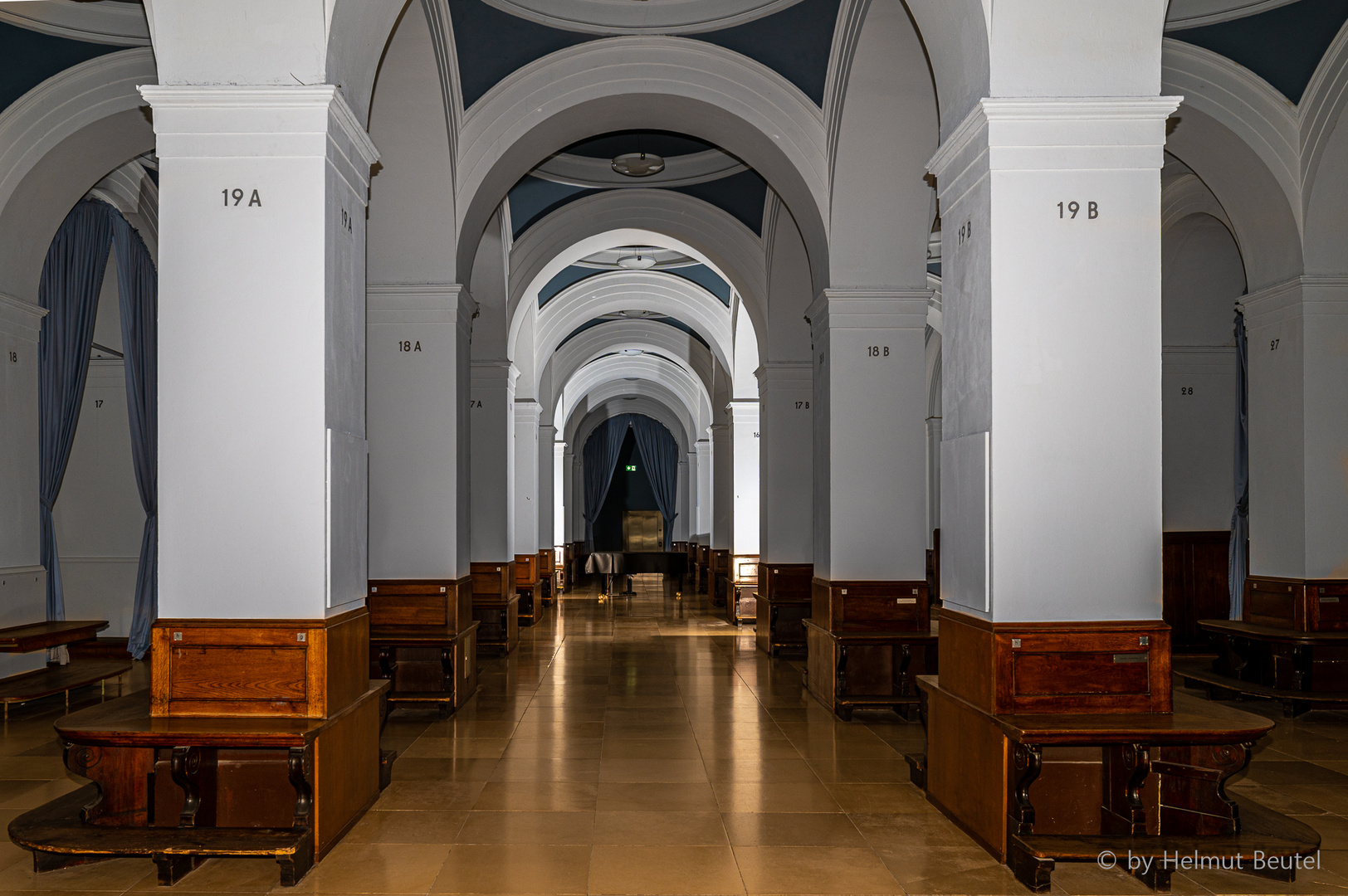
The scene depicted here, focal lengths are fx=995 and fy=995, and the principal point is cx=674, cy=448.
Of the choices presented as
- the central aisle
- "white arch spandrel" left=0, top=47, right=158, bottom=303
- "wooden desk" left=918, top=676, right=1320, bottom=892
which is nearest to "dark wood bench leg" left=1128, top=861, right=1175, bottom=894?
"wooden desk" left=918, top=676, right=1320, bottom=892

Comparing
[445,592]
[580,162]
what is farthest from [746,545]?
[445,592]

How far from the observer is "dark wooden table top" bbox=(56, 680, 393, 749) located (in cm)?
405

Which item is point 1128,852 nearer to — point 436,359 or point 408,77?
point 436,359

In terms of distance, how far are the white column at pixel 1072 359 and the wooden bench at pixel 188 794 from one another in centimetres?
308

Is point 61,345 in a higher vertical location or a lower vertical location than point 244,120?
lower

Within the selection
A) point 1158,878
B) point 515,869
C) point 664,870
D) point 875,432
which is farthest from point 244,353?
point 875,432

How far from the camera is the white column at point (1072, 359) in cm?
448

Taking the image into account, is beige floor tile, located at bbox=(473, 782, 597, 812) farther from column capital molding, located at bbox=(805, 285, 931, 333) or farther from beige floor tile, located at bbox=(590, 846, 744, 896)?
column capital molding, located at bbox=(805, 285, 931, 333)

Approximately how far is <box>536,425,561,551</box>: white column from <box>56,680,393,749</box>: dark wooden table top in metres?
13.9

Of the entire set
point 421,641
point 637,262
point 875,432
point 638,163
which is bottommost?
point 421,641

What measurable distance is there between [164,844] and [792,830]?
2.77m

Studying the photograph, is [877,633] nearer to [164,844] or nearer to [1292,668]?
[1292,668]

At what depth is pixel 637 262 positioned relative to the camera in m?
15.8

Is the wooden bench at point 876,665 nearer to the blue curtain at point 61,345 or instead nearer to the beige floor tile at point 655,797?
the beige floor tile at point 655,797
